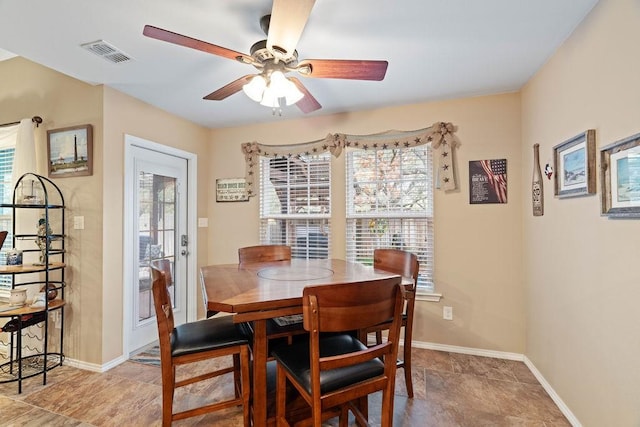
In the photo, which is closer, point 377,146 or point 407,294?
point 407,294

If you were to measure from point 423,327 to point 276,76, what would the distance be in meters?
2.58

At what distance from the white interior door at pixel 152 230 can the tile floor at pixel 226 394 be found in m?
0.51

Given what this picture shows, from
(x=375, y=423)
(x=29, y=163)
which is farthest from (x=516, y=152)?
(x=29, y=163)

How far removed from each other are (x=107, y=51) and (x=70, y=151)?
1059 mm

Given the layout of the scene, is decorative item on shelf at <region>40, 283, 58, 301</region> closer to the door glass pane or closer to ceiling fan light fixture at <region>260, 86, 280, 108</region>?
the door glass pane

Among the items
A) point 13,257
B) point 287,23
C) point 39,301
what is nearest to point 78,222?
point 13,257

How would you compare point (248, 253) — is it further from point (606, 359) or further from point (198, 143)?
point (606, 359)

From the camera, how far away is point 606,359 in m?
1.62

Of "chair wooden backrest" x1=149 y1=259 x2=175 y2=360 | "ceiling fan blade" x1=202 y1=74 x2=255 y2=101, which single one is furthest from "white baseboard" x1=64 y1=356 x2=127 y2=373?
"ceiling fan blade" x1=202 y1=74 x2=255 y2=101

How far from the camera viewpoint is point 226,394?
7.37 feet

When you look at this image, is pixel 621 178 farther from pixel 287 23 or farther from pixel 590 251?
pixel 287 23

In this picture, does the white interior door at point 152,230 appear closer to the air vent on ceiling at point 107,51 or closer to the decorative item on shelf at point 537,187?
the air vent on ceiling at point 107,51

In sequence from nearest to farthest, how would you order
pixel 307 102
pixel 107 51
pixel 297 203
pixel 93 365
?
1. pixel 107 51
2. pixel 307 102
3. pixel 93 365
4. pixel 297 203

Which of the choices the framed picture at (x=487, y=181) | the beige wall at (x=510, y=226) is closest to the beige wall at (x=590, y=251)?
the beige wall at (x=510, y=226)
